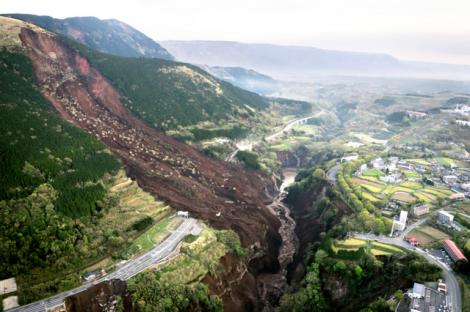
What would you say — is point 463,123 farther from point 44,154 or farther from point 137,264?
point 44,154

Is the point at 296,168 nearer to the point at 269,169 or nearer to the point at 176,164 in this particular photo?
the point at 269,169

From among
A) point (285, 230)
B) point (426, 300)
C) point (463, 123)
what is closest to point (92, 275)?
point (426, 300)

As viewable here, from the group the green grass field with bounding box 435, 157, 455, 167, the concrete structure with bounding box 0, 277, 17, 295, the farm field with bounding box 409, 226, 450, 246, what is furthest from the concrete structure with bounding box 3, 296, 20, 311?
the green grass field with bounding box 435, 157, 455, 167

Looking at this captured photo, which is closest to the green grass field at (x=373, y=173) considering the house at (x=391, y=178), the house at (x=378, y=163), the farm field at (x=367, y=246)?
the house at (x=391, y=178)

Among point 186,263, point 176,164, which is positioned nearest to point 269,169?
point 176,164

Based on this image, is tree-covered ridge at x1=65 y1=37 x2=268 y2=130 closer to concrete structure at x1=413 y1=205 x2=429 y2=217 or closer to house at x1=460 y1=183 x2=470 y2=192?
concrete structure at x1=413 y1=205 x2=429 y2=217

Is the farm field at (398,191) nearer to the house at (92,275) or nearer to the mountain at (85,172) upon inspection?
the mountain at (85,172)

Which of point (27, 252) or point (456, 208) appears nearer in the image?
point (27, 252)
